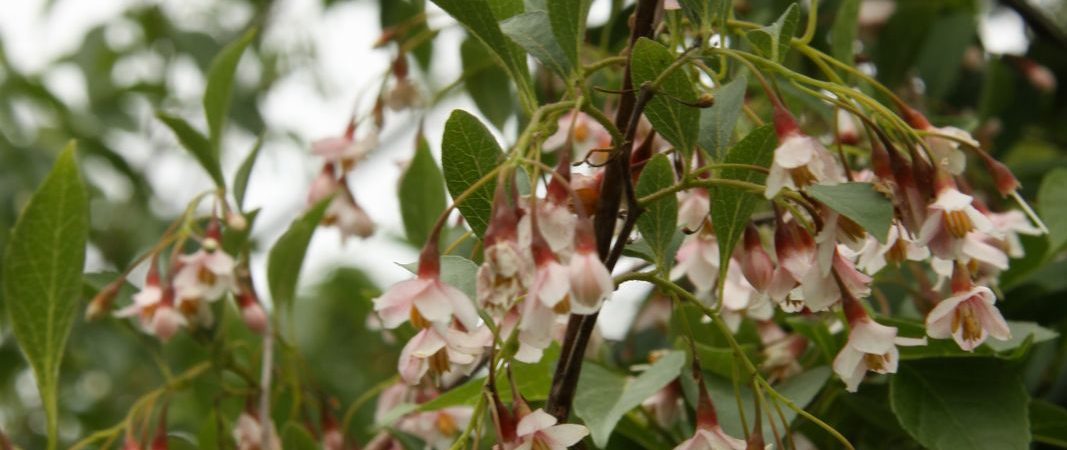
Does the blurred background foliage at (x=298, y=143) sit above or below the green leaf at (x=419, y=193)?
below

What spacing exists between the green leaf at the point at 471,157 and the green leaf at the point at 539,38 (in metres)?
0.07

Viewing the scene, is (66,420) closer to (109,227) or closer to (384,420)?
(109,227)

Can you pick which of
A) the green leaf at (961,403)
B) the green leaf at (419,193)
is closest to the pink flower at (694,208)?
the green leaf at (961,403)

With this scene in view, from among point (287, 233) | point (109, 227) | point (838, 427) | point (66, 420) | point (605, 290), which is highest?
point (605, 290)

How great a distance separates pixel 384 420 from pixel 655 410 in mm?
280

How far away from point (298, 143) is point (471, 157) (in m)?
3.09

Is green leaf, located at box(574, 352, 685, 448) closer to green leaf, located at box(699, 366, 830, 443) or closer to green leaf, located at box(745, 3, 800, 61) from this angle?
green leaf, located at box(699, 366, 830, 443)

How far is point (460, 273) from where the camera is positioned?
87cm

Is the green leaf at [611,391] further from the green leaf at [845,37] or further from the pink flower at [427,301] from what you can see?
the green leaf at [845,37]

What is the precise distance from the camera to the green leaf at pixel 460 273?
0.86 metres

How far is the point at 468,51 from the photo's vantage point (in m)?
1.86

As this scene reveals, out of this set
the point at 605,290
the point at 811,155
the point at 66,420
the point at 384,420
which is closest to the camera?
the point at 605,290

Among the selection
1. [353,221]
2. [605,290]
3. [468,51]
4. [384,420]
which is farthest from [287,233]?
[605,290]

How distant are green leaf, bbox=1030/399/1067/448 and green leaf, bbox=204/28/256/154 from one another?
1.01 metres
